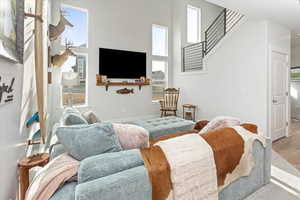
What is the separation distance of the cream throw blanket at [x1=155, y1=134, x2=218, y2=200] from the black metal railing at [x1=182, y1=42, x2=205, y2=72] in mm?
5213

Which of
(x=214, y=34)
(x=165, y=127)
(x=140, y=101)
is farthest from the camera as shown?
(x=140, y=101)

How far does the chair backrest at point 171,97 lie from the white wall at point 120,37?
19.0 inches

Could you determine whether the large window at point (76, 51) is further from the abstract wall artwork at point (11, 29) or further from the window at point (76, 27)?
the abstract wall artwork at point (11, 29)

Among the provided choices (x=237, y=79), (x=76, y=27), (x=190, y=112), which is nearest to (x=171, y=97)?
(x=190, y=112)

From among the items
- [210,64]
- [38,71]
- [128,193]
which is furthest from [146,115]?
[128,193]

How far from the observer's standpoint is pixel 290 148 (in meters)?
3.55

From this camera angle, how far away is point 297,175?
249 centimetres

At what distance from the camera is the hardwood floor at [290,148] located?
9.91 ft

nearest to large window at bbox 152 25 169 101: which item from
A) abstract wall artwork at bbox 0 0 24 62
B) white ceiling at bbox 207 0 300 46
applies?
white ceiling at bbox 207 0 300 46

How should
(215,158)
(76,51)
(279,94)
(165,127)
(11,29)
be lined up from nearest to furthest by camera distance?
(11,29)
(215,158)
(165,127)
(279,94)
(76,51)

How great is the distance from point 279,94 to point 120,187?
4563mm

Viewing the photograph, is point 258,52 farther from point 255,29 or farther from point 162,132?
point 162,132

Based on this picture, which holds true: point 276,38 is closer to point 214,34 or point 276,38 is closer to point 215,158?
point 214,34

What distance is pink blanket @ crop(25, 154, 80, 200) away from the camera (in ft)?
3.20
